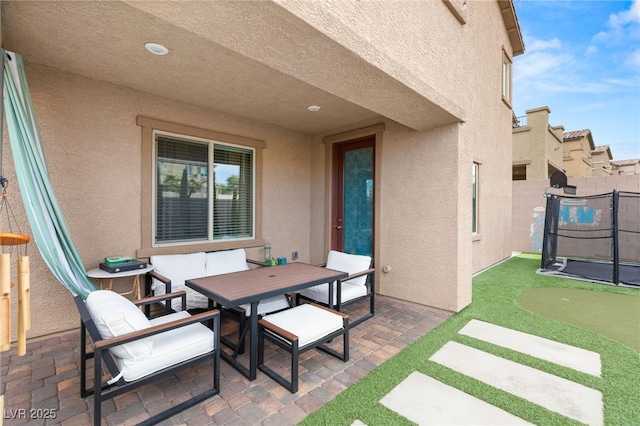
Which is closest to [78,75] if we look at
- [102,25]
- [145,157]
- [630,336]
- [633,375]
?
[145,157]

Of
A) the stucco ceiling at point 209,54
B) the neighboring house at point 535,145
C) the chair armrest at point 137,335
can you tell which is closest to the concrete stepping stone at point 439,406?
the chair armrest at point 137,335

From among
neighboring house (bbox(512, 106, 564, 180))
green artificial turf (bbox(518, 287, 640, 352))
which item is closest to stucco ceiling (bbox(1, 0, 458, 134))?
green artificial turf (bbox(518, 287, 640, 352))

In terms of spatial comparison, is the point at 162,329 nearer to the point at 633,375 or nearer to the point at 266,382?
the point at 266,382

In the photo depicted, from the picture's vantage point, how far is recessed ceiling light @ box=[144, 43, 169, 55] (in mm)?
2979

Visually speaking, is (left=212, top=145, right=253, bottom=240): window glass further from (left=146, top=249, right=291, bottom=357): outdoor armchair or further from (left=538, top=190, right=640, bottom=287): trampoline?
(left=538, top=190, right=640, bottom=287): trampoline

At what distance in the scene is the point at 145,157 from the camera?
4.22 meters

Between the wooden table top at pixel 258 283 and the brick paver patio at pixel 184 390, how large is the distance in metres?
0.77

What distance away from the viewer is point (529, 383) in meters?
2.61

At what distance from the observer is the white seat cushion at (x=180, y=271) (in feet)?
12.3

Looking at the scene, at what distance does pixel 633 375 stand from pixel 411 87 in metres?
3.56

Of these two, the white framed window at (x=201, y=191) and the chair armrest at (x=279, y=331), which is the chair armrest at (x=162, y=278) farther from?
the chair armrest at (x=279, y=331)

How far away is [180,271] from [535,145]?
49.5 feet

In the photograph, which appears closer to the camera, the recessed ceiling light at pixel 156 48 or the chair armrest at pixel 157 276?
the recessed ceiling light at pixel 156 48

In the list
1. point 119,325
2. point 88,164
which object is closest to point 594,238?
point 119,325
